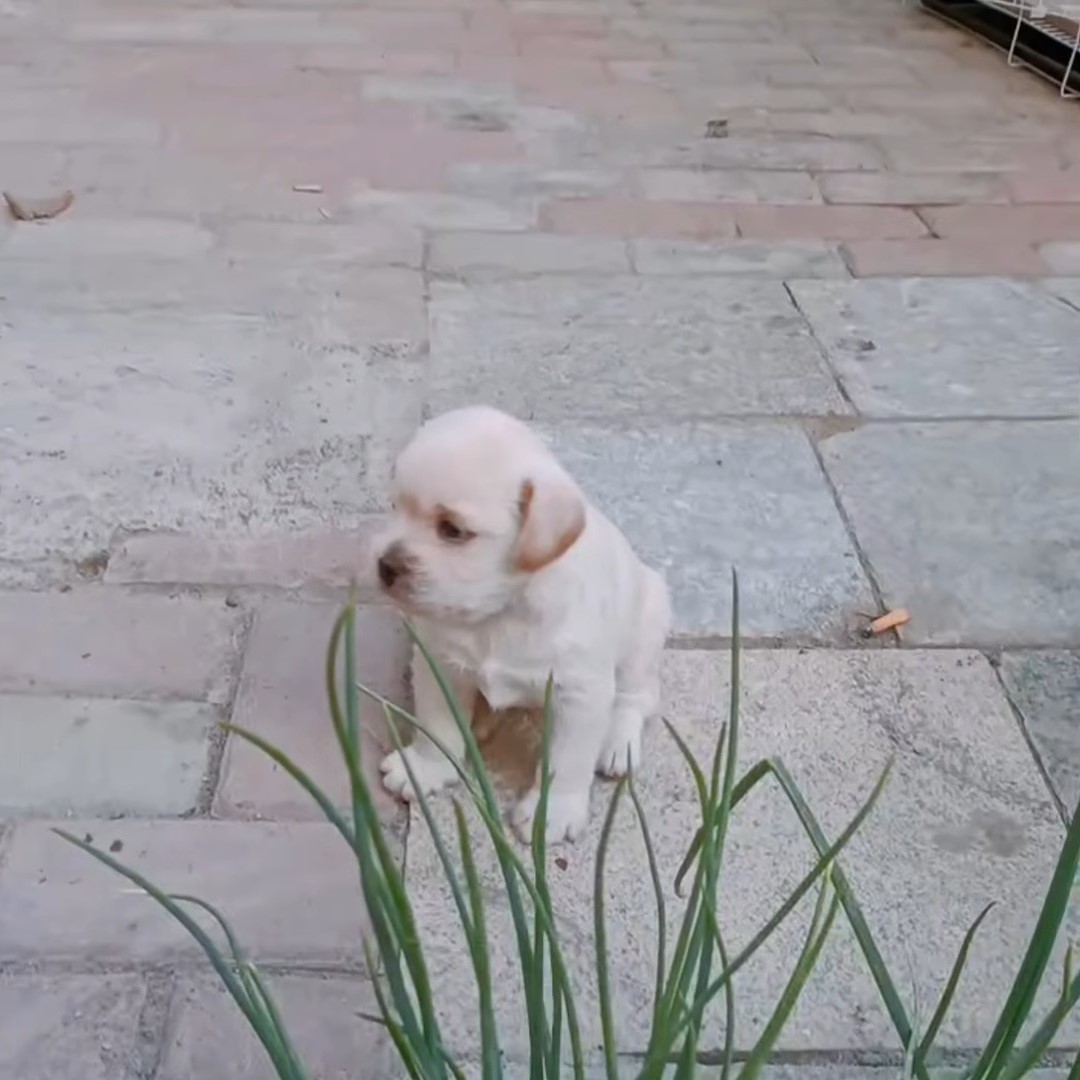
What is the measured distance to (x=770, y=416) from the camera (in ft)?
7.74

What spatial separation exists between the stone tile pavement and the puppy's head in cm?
7

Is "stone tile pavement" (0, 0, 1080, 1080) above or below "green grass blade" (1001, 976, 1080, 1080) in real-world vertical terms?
below

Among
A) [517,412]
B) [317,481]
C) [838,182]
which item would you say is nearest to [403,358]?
[517,412]

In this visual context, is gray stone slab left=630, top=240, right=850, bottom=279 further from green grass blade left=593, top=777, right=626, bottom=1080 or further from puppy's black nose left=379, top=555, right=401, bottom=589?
green grass blade left=593, top=777, right=626, bottom=1080

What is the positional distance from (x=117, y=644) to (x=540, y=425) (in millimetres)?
797

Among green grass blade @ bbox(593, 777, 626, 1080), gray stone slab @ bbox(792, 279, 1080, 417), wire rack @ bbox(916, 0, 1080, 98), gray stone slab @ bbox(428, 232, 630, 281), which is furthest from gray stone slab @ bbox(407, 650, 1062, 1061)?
wire rack @ bbox(916, 0, 1080, 98)

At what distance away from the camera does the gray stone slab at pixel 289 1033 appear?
4.17 feet

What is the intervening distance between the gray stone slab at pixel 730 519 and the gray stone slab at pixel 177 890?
1.98ft

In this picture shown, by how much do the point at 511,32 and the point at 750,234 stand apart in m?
1.82

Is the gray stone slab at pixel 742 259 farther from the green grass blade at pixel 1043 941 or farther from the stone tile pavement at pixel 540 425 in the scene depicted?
the green grass blade at pixel 1043 941

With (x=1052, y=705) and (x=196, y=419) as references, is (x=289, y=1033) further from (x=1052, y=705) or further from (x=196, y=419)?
(x=196, y=419)

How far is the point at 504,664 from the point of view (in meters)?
1.43

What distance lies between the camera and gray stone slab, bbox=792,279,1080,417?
244 cm

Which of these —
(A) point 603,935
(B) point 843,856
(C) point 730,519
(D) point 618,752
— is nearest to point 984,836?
(B) point 843,856
